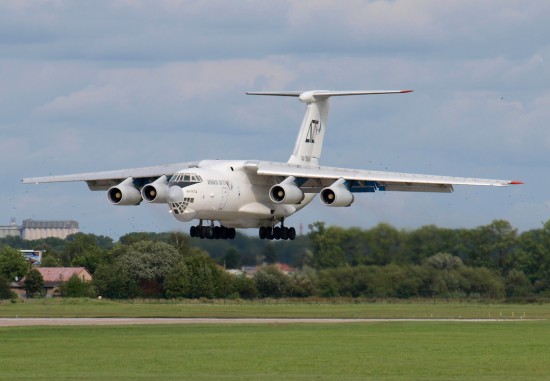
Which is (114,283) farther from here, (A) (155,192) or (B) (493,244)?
(A) (155,192)

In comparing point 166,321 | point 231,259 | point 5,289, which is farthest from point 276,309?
point 5,289

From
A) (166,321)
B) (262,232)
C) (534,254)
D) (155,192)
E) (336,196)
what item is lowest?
(166,321)

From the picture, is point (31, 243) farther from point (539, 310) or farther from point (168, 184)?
point (168, 184)

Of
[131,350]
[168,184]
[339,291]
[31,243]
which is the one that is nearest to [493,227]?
[339,291]

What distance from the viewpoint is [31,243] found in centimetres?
8512

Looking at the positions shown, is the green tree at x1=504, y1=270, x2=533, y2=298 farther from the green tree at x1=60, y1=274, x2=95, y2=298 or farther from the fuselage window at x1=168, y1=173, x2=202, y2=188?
the fuselage window at x1=168, y1=173, x2=202, y2=188

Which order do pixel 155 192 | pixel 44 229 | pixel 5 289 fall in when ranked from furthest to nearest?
pixel 44 229
pixel 5 289
pixel 155 192

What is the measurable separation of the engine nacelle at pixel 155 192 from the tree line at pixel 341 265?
22.1ft

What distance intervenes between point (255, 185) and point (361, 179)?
11.2ft

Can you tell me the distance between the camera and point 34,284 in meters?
72.0

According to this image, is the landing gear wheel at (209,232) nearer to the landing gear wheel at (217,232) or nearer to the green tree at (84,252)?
the landing gear wheel at (217,232)

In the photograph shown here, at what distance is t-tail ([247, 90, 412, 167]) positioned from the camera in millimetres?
48688

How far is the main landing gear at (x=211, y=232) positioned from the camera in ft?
152

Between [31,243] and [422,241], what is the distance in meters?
35.8
